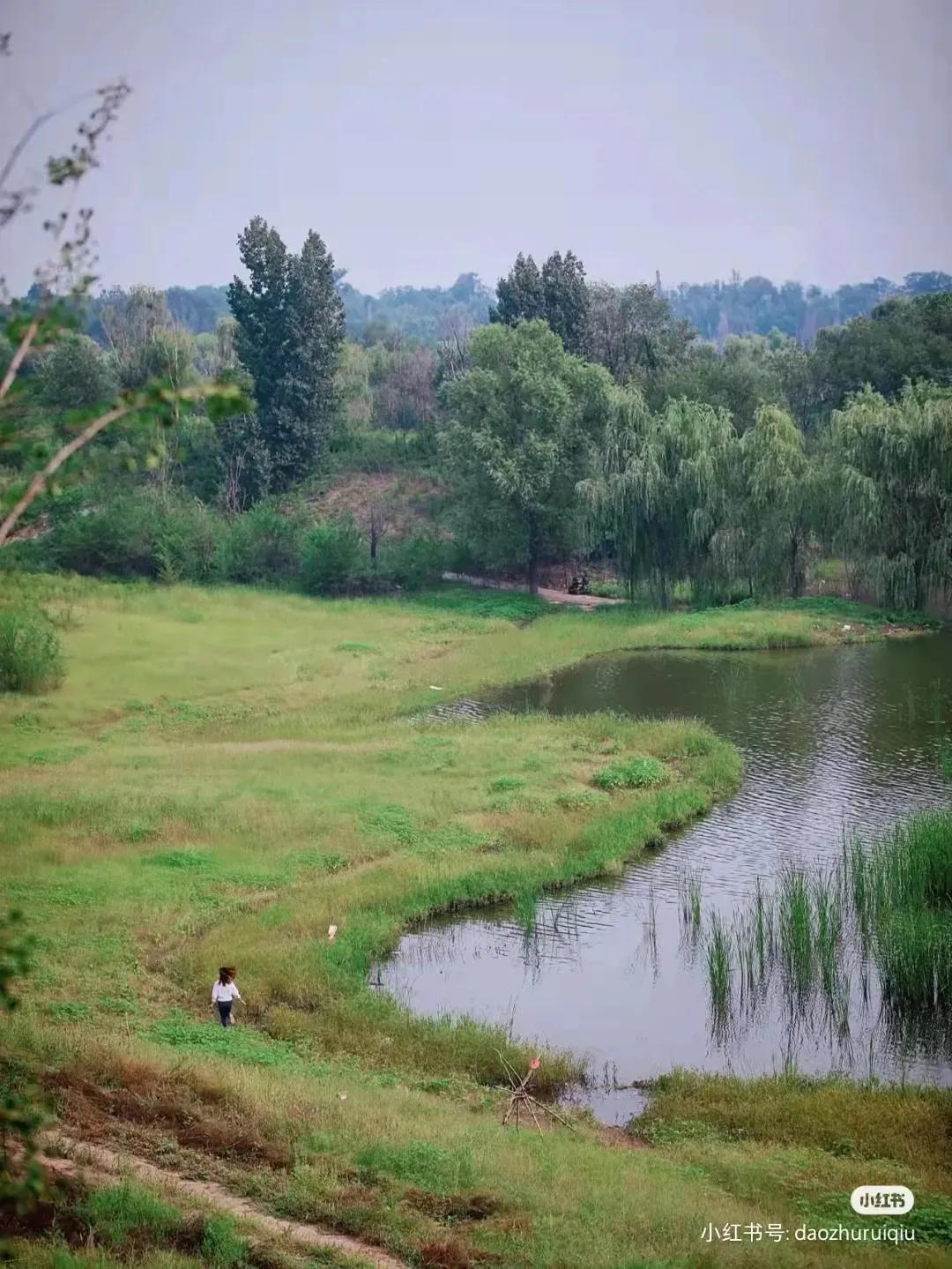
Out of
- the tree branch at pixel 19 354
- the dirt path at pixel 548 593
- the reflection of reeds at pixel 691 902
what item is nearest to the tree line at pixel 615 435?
the dirt path at pixel 548 593

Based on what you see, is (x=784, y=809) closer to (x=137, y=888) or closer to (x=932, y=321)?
(x=137, y=888)

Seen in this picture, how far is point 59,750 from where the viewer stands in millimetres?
26500

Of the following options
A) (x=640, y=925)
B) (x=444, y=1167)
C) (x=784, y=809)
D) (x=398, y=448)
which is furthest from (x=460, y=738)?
(x=398, y=448)

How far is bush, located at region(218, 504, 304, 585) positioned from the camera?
5078cm

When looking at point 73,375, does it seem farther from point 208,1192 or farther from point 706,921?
point 208,1192

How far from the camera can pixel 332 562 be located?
50281 mm

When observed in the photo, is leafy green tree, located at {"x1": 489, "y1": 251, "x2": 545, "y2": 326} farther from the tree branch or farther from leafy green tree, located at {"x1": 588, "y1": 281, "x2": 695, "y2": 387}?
the tree branch

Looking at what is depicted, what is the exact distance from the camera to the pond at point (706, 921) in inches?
587

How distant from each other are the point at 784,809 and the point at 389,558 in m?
30.1

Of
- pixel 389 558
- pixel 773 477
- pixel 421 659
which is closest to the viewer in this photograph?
pixel 421 659

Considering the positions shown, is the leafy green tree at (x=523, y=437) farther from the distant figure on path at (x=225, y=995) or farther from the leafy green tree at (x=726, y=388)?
the distant figure on path at (x=225, y=995)

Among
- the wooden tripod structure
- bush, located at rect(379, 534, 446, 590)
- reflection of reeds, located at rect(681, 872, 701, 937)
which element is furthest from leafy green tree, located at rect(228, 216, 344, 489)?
the wooden tripod structure

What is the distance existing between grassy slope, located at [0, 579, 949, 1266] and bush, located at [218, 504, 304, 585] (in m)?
10.3

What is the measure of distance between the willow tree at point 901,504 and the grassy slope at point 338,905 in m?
2.50
